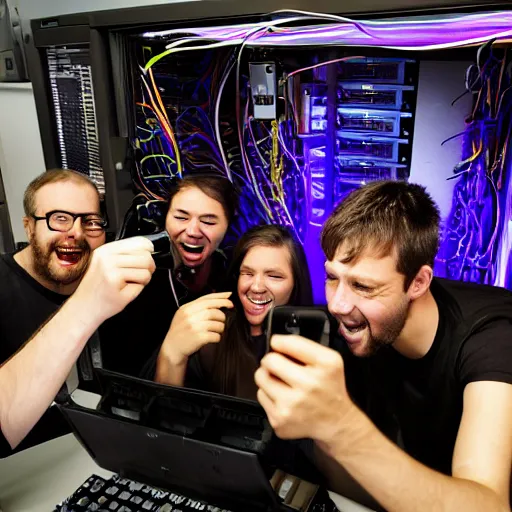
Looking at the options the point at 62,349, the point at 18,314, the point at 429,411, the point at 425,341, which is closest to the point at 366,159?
the point at 425,341

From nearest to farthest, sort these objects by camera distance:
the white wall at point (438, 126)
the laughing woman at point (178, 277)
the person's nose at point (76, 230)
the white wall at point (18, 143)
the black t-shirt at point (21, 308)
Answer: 1. the white wall at point (438, 126)
2. the laughing woman at point (178, 277)
3. the person's nose at point (76, 230)
4. the black t-shirt at point (21, 308)
5. the white wall at point (18, 143)

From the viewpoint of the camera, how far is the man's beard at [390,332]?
2.93 ft

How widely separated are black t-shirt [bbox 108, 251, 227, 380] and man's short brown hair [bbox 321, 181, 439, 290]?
31cm

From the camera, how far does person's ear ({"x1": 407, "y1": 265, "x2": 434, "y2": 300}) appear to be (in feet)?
2.90

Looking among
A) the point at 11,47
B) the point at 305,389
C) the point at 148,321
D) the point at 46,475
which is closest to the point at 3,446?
the point at 46,475

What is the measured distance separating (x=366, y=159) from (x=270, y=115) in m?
0.21

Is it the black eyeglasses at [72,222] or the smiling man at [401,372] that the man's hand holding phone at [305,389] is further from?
the black eyeglasses at [72,222]

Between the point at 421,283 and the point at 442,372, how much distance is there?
0.59ft

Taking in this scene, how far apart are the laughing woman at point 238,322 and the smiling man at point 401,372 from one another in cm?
11

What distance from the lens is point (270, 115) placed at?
971mm

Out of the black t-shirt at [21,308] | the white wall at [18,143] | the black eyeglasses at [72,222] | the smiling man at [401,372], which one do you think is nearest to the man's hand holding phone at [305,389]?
the smiling man at [401,372]

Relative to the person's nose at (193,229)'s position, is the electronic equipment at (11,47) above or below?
above

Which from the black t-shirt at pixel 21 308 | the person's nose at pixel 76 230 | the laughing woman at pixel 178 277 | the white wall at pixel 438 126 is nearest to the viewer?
the white wall at pixel 438 126

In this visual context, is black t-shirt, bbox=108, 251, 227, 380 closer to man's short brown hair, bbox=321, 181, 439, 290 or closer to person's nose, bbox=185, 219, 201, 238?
person's nose, bbox=185, 219, 201, 238
